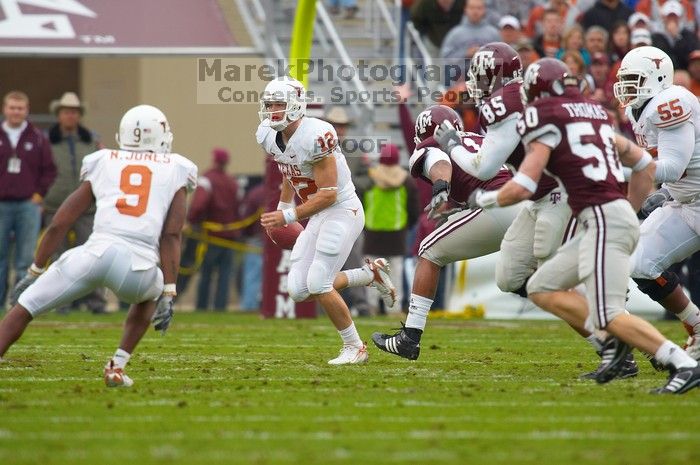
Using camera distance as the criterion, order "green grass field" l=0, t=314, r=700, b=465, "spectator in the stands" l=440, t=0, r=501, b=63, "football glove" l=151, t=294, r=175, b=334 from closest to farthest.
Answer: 1. "green grass field" l=0, t=314, r=700, b=465
2. "football glove" l=151, t=294, r=175, b=334
3. "spectator in the stands" l=440, t=0, r=501, b=63

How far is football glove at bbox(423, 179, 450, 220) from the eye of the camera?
698 centimetres

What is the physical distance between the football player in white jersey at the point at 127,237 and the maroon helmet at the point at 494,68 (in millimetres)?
1806

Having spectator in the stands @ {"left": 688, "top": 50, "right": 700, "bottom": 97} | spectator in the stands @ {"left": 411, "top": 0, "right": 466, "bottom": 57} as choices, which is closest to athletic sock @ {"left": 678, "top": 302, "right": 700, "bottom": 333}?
spectator in the stands @ {"left": 688, "top": 50, "right": 700, "bottom": 97}

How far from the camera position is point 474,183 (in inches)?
301

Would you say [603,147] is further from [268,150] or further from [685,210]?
[268,150]

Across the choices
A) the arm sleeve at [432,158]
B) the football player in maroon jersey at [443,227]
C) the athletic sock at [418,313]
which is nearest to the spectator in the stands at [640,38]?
the football player in maroon jersey at [443,227]

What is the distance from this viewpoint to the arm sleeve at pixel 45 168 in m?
12.5

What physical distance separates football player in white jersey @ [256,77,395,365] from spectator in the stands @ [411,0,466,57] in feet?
23.4

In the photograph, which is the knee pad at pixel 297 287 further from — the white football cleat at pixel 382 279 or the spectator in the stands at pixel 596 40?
the spectator in the stands at pixel 596 40

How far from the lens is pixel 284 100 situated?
746cm

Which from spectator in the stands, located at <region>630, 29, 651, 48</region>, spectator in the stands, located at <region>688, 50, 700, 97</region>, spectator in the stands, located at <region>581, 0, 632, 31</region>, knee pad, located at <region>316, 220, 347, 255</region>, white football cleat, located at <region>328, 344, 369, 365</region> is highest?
spectator in the stands, located at <region>581, 0, 632, 31</region>

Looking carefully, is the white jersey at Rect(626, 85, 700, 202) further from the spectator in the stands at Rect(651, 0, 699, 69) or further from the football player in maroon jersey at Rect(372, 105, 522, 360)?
the spectator in the stands at Rect(651, 0, 699, 69)

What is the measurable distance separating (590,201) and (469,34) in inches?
309

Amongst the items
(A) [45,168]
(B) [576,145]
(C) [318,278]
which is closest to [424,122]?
(C) [318,278]
